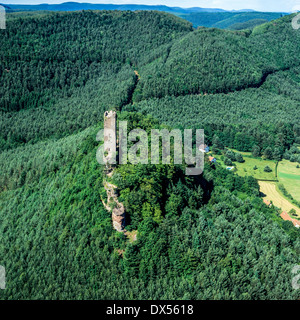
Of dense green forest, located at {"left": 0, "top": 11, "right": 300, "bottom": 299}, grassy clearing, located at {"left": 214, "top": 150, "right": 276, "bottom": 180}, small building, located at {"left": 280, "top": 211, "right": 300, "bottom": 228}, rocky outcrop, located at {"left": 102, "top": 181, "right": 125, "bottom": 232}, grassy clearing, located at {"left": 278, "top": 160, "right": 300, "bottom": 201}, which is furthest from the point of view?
grassy clearing, located at {"left": 214, "top": 150, "right": 276, "bottom": 180}

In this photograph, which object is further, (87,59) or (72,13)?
(72,13)

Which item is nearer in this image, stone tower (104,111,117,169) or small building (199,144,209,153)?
stone tower (104,111,117,169)

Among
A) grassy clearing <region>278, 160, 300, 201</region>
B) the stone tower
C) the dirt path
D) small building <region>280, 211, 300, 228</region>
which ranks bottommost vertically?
small building <region>280, 211, 300, 228</region>

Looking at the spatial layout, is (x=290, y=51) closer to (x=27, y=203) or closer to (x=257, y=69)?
(x=257, y=69)

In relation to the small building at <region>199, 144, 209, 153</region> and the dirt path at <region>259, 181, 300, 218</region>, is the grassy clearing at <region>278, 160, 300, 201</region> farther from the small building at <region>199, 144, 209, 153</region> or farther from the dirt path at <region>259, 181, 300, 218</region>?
the small building at <region>199, 144, 209, 153</region>

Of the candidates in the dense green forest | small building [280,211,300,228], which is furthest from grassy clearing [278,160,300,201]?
small building [280,211,300,228]

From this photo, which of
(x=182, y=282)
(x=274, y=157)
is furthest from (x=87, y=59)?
(x=182, y=282)

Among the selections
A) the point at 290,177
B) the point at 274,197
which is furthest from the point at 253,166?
the point at 274,197

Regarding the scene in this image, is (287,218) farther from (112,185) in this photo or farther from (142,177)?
(112,185)
